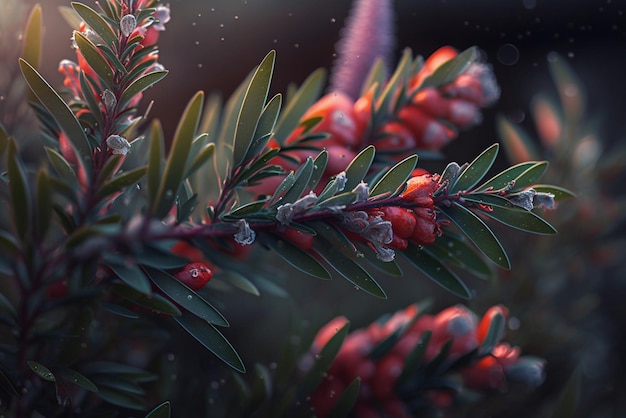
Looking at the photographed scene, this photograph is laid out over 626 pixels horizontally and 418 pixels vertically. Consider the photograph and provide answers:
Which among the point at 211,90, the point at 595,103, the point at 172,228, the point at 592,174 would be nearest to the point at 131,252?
the point at 172,228

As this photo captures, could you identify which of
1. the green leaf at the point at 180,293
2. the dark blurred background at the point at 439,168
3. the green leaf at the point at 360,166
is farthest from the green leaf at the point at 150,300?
the dark blurred background at the point at 439,168

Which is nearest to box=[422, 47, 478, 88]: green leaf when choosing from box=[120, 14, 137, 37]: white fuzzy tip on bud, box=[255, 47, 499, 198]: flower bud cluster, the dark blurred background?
box=[255, 47, 499, 198]: flower bud cluster

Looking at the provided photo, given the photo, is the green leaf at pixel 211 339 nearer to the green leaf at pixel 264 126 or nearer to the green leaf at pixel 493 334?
the green leaf at pixel 264 126

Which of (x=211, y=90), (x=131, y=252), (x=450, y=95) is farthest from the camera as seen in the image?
(x=211, y=90)

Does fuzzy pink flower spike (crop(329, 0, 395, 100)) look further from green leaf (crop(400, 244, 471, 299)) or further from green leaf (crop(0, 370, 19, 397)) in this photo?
green leaf (crop(0, 370, 19, 397))

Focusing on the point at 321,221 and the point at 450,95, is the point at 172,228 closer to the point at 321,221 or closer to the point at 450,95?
the point at 321,221
